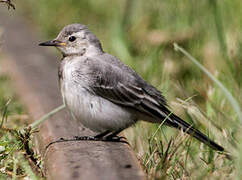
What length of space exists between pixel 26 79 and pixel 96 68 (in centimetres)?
164

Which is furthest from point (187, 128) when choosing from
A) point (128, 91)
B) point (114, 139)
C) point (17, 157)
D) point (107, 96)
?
point (17, 157)

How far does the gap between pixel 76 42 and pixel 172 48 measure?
2467mm

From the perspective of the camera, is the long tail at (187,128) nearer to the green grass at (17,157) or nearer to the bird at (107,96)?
the bird at (107,96)

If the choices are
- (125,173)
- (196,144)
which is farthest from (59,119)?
(125,173)

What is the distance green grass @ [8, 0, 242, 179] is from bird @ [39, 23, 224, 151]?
19 centimetres

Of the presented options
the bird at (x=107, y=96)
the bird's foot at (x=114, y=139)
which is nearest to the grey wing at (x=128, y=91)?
the bird at (x=107, y=96)

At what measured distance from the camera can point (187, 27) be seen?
799 cm

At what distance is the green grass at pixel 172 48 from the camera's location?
187 inches

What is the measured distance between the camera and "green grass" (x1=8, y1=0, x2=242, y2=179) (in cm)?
474

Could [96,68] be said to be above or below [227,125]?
above

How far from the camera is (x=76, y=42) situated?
5.60 metres

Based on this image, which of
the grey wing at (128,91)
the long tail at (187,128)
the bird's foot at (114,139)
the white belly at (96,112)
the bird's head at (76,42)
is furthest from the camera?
the bird's head at (76,42)

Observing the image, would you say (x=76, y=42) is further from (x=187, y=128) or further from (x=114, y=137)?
(x=187, y=128)

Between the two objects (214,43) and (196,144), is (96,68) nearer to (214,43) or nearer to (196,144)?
(196,144)
